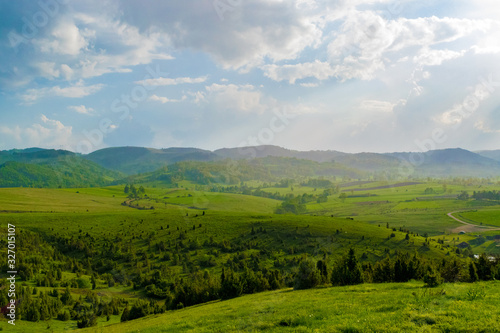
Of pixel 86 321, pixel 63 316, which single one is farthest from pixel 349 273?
pixel 63 316

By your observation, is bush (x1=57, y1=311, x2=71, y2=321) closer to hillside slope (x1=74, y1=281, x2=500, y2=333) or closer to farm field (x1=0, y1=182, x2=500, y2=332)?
farm field (x1=0, y1=182, x2=500, y2=332)

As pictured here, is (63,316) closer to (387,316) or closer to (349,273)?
(349,273)

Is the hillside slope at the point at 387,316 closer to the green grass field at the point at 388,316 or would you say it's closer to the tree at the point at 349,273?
the green grass field at the point at 388,316

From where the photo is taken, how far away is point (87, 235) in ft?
468

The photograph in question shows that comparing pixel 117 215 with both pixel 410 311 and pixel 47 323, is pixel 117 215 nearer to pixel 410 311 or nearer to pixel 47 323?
pixel 47 323

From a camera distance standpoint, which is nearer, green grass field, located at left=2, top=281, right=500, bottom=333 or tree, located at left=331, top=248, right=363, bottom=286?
green grass field, located at left=2, top=281, right=500, bottom=333

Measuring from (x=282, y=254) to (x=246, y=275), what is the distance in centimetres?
6072

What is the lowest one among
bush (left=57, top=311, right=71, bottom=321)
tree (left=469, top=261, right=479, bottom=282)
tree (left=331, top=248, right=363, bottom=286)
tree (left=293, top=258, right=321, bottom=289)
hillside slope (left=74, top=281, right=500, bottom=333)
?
bush (left=57, top=311, right=71, bottom=321)

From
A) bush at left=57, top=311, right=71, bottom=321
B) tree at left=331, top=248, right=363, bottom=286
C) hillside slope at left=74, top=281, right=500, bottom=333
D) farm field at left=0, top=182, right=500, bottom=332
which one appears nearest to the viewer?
hillside slope at left=74, top=281, right=500, bottom=333

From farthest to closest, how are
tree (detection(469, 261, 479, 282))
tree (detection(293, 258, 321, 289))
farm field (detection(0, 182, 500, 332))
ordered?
tree (detection(293, 258, 321, 289)) → tree (detection(469, 261, 479, 282)) → farm field (detection(0, 182, 500, 332))

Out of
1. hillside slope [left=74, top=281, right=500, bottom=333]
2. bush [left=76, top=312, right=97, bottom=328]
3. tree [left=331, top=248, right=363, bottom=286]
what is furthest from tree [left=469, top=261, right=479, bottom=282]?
bush [left=76, top=312, right=97, bottom=328]

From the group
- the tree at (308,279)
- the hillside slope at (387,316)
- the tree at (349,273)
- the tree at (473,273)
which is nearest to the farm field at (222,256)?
the hillside slope at (387,316)

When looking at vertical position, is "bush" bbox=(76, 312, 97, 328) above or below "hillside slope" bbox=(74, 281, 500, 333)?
below

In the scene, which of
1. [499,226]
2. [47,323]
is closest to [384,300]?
[47,323]
